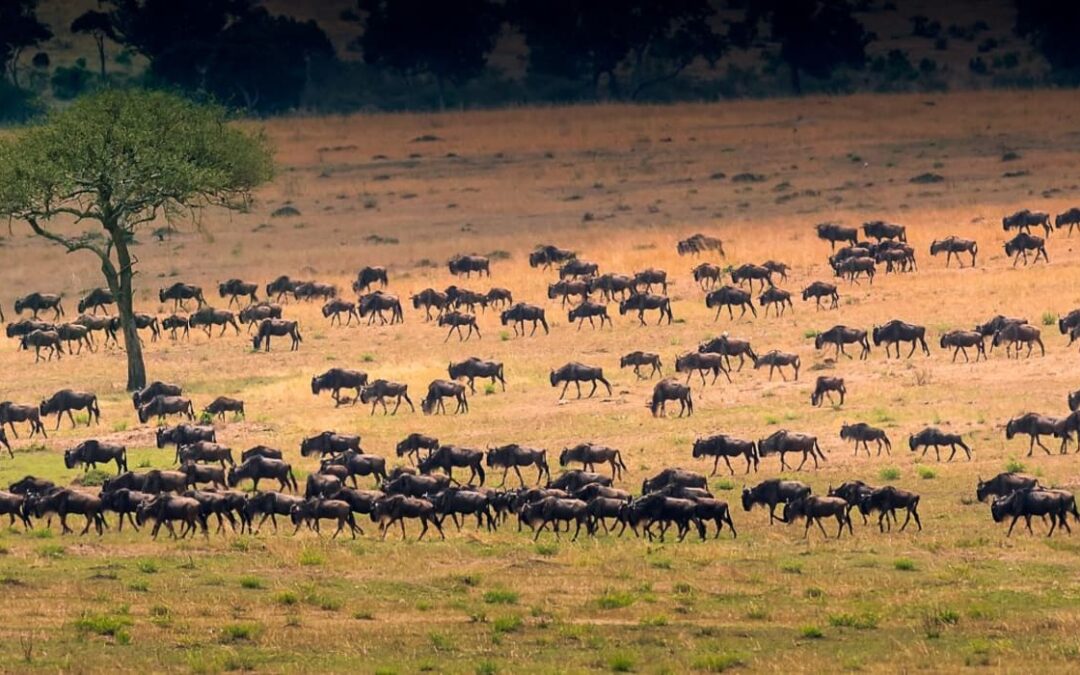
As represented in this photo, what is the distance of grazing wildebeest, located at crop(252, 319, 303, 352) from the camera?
6238 centimetres

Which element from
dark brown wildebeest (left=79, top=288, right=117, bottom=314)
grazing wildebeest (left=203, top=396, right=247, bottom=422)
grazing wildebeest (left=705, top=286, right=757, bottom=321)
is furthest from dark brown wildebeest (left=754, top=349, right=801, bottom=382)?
dark brown wildebeest (left=79, top=288, right=117, bottom=314)

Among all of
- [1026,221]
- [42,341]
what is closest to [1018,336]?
[1026,221]

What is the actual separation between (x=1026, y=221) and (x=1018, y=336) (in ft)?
66.3

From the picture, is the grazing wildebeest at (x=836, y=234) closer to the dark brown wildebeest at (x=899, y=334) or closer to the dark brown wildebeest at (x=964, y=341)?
the dark brown wildebeest at (x=899, y=334)

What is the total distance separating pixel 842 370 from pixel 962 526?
17.8 metres

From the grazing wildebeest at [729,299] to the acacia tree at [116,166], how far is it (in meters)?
14.3

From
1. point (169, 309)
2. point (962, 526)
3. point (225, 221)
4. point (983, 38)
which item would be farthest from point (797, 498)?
point (983, 38)

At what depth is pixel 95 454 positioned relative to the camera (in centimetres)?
4447

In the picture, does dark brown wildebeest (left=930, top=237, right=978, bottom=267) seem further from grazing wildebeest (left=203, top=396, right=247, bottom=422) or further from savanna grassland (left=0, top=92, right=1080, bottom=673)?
grazing wildebeest (left=203, top=396, right=247, bottom=422)

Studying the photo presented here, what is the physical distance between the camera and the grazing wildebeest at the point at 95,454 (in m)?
44.5

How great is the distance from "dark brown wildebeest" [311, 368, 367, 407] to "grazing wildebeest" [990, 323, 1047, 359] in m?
15.5

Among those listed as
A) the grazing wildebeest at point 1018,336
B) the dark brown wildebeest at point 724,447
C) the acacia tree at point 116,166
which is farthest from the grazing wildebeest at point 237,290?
the dark brown wildebeest at point 724,447

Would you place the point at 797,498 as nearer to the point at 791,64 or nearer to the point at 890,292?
the point at 890,292

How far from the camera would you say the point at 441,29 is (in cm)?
14038
